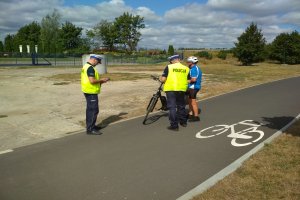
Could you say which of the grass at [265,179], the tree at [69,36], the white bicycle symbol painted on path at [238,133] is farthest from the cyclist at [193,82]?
the tree at [69,36]

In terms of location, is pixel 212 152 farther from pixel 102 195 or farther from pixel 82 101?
pixel 82 101

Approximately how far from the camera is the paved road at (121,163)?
16.0 ft

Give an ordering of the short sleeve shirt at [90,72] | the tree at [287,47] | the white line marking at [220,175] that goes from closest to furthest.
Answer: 1. the white line marking at [220,175]
2. the short sleeve shirt at [90,72]
3. the tree at [287,47]

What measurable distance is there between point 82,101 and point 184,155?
7763mm

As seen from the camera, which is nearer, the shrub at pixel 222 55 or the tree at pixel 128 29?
the shrub at pixel 222 55

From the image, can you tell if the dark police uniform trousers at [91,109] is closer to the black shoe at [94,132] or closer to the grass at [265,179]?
the black shoe at [94,132]

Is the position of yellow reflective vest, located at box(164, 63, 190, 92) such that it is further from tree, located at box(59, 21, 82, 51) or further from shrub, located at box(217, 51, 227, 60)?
tree, located at box(59, 21, 82, 51)

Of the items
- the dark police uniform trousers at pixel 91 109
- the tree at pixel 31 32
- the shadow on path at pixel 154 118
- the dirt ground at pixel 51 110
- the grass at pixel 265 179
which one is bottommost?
the dirt ground at pixel 51 110

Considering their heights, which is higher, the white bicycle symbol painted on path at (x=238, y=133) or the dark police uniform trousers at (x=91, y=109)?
the dark police uniform trousers at (x=91, y=109)

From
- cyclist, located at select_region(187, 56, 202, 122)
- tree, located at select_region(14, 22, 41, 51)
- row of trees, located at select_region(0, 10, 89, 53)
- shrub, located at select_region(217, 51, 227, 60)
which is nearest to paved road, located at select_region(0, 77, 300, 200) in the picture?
cyclist, located at select_region(187, 56, 202, 122)

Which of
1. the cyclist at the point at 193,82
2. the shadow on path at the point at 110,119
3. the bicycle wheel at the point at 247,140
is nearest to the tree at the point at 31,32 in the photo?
the shadow on path at the point at 110,119

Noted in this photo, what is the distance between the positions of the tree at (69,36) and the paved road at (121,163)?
76038 millimetres

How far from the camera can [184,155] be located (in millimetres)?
6480

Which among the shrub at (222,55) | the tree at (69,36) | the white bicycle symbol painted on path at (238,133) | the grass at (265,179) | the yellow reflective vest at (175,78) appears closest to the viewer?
the grass at (265,179)
